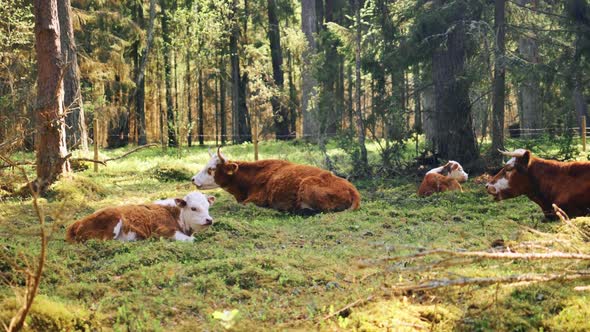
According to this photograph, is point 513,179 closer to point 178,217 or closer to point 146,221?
point 178,217

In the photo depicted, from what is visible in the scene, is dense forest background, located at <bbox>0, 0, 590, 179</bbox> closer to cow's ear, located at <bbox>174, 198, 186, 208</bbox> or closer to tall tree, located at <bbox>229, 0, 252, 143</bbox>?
tall tree, located at <bbox>229, 0, 252, 143</bbox>

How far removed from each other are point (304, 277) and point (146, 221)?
3.08m

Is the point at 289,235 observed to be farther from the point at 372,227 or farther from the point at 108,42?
the point at 108,42

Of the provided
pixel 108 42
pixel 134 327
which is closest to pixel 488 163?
pixel 134 327

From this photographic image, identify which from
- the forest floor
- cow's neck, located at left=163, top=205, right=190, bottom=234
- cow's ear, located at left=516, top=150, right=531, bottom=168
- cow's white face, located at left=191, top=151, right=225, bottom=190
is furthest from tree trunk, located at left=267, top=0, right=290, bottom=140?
cow's neck, located at left=163, top=205, right=190, bottom=234

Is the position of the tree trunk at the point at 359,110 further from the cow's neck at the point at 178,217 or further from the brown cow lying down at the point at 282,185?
the cow's neck at the point at 178,217

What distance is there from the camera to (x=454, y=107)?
1661cm

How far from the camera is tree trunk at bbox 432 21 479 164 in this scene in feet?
54.3

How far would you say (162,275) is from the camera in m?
6.54

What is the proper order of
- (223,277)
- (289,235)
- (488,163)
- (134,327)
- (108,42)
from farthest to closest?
(108,42) < (488,163) < (289,235) < (223,277) < (134,327)

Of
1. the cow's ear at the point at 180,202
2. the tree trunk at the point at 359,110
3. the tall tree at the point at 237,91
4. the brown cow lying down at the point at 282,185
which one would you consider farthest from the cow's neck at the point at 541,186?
the tall tree at the point at 237,91

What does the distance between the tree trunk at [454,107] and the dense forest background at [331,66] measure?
0.09ft

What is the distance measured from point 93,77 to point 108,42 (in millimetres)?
3112

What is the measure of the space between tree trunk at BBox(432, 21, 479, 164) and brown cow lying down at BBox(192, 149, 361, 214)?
5312 millimetres
